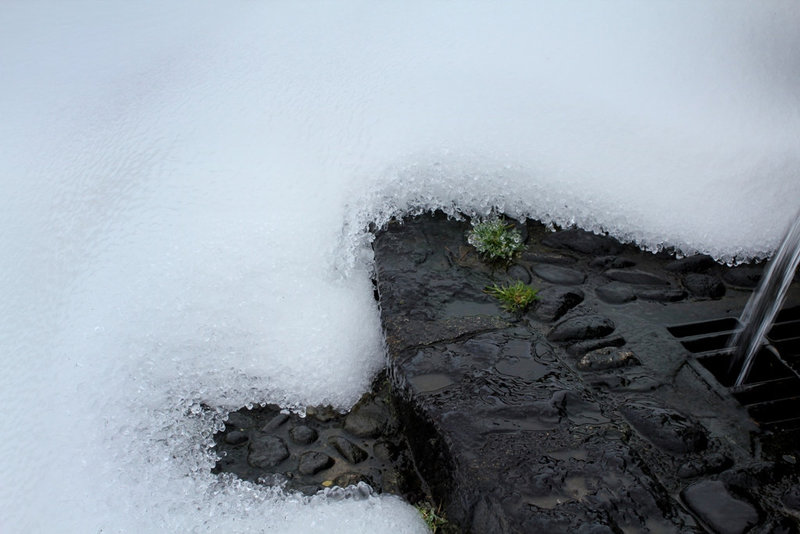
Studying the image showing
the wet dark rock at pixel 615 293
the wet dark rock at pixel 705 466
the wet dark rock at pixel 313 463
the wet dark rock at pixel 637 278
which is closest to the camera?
the wet dark rock at pixel 705 466

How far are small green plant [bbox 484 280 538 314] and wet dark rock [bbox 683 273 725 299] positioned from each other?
2.73 ft

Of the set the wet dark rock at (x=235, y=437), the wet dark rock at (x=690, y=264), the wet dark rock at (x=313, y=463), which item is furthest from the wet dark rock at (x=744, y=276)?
the wet dark rock at (x=235, y=437)

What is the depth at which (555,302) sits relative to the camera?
3.41m

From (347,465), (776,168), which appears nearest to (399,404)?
(347,465)

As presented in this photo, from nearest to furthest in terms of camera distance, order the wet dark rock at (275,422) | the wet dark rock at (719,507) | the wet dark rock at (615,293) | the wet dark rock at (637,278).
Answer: the wet dark rock at (719,507)
the wet dark rock at (275,422)
the wet dark rock at (615,293)
the wet dark rock at (637,278)

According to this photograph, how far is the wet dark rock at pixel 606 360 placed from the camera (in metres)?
3.09

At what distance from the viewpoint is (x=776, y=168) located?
3775 millimetres

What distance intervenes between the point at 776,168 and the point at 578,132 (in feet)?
3.58

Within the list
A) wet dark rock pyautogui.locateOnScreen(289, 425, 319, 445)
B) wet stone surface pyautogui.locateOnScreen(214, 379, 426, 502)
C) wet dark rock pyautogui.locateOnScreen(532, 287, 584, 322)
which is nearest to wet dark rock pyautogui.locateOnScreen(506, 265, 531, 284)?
wet dark rock pyautogui.locateOnScreen(532, 287, 584, 322)

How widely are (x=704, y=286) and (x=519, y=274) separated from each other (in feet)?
3.14

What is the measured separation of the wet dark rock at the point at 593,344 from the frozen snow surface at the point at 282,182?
73 centimetres

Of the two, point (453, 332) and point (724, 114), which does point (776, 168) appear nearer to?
point (724, 114)

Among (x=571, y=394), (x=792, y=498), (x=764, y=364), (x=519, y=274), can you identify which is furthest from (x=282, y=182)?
(x=792, y=498)

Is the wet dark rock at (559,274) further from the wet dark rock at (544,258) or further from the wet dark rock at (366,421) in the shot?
the wet dark rock at (366,421)
